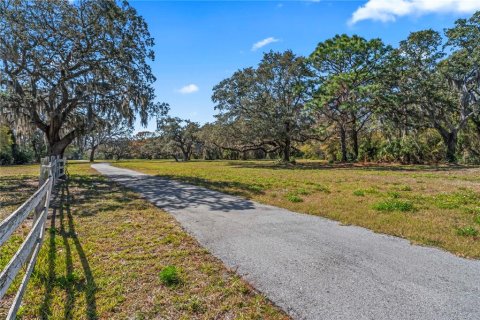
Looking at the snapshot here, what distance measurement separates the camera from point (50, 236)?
5023 mm

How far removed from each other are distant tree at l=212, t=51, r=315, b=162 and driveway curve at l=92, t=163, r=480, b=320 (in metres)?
20.6

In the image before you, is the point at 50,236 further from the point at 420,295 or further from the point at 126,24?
the point at 126,24

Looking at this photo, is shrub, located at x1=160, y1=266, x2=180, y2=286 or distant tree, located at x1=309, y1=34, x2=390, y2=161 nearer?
shrub, located at x1=160, y1=266, x2=180, y2=286

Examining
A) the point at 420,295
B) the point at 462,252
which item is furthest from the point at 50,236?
the point at 462,252

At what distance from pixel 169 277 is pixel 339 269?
2045 millimetres

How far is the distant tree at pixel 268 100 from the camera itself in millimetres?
25656

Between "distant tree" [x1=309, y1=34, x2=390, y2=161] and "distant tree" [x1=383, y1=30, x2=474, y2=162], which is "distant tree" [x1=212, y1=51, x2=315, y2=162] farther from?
"distant tree" [x1=383, y1=30, x2=474, y2=162]

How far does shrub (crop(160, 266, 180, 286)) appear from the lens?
327 cm

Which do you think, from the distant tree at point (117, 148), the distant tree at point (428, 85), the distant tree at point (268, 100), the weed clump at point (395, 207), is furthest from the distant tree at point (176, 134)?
the weed clump at point (395, 207)

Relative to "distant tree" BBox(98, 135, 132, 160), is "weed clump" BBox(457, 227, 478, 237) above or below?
below

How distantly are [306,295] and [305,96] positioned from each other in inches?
972

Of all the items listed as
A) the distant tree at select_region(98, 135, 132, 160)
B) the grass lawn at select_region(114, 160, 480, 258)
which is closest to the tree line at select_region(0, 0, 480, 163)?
the grass lawn at select_region(114, 160, 480, 258)

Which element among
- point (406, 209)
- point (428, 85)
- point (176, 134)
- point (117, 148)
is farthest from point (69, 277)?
point (117, 148)

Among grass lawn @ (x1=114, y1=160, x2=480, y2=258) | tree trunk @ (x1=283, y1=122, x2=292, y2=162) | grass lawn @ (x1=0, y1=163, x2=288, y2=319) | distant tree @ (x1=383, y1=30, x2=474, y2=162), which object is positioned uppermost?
distant tree @ (x1=383, y1=30, x2=474, y2=162)
